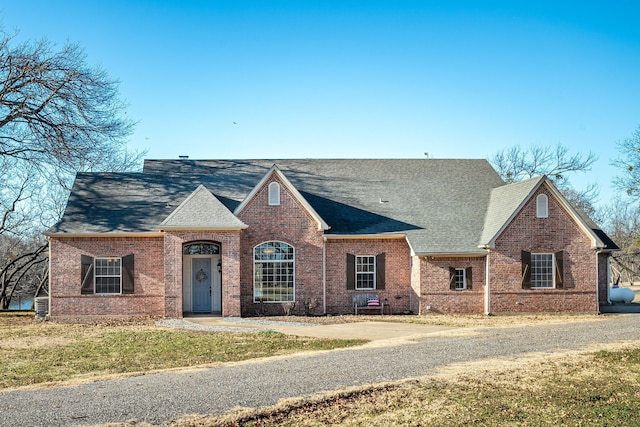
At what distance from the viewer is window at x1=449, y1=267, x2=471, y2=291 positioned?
84.9ft

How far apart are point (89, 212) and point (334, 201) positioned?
10052mm

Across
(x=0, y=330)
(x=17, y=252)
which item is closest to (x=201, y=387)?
(x=0, y=330)

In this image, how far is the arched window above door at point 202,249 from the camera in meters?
26.1

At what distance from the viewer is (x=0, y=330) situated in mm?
22391

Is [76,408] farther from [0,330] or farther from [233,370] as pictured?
[0,330]

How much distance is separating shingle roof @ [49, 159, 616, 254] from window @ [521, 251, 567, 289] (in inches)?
77.6

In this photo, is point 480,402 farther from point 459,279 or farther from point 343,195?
point 343,195

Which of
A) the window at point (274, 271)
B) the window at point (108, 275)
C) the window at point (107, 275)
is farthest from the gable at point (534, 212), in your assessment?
the window at point (108, 275)

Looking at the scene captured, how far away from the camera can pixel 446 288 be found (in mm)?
25828

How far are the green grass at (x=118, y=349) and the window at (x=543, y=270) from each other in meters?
10.8

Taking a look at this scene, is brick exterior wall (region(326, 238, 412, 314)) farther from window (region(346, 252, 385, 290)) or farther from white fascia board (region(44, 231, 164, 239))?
white fascia board (region(44, 231, 164, 239))

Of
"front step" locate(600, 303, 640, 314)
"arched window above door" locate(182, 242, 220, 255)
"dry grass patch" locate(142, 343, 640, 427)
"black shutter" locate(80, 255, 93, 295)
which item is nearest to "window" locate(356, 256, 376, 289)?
"arched window above door" locate(182, 242, 220, 255)

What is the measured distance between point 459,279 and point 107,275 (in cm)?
1373

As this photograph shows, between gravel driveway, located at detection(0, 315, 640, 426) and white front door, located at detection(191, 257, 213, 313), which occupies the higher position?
white front door, located at detection(191, 257, 213, 313)
